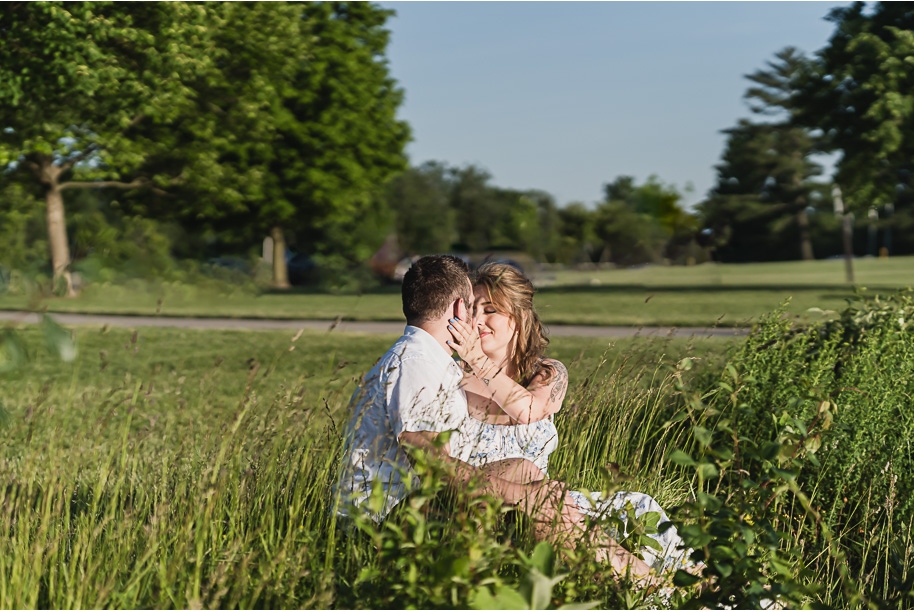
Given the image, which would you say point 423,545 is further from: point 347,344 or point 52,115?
point 52,115

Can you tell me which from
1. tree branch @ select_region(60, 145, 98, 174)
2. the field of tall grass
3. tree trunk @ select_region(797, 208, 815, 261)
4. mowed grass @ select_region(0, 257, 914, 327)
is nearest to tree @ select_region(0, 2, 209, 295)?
tree branch @ select_region(60, 145, 98, 174)

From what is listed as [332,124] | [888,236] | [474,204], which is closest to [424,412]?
[332,124]

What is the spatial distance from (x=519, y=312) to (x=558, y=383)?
0.36 metres

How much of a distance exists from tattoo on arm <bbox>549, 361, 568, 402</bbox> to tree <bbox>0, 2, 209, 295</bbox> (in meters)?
11.2

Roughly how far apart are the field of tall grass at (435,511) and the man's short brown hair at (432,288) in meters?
A: 0.38

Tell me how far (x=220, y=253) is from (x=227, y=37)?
29520 millimetres

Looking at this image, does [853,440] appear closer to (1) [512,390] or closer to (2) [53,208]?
(1) [512,390]

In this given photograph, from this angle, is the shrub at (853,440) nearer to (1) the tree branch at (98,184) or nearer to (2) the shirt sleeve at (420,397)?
(2) the shirt sleeve at (420,397)

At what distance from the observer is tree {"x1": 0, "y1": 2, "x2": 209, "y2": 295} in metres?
12.5

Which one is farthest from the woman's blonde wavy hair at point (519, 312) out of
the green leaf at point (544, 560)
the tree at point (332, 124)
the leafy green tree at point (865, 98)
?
the tree at point (332, 124)

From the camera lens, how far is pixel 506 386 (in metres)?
3.23

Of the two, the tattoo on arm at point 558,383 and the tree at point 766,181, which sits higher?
the tree at point 766,181

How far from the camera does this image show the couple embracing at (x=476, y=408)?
272 centimetres

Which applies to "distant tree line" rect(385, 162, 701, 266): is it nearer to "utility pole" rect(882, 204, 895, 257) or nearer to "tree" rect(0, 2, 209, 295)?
"utility pole" rect(882, 204, 895, 257)
